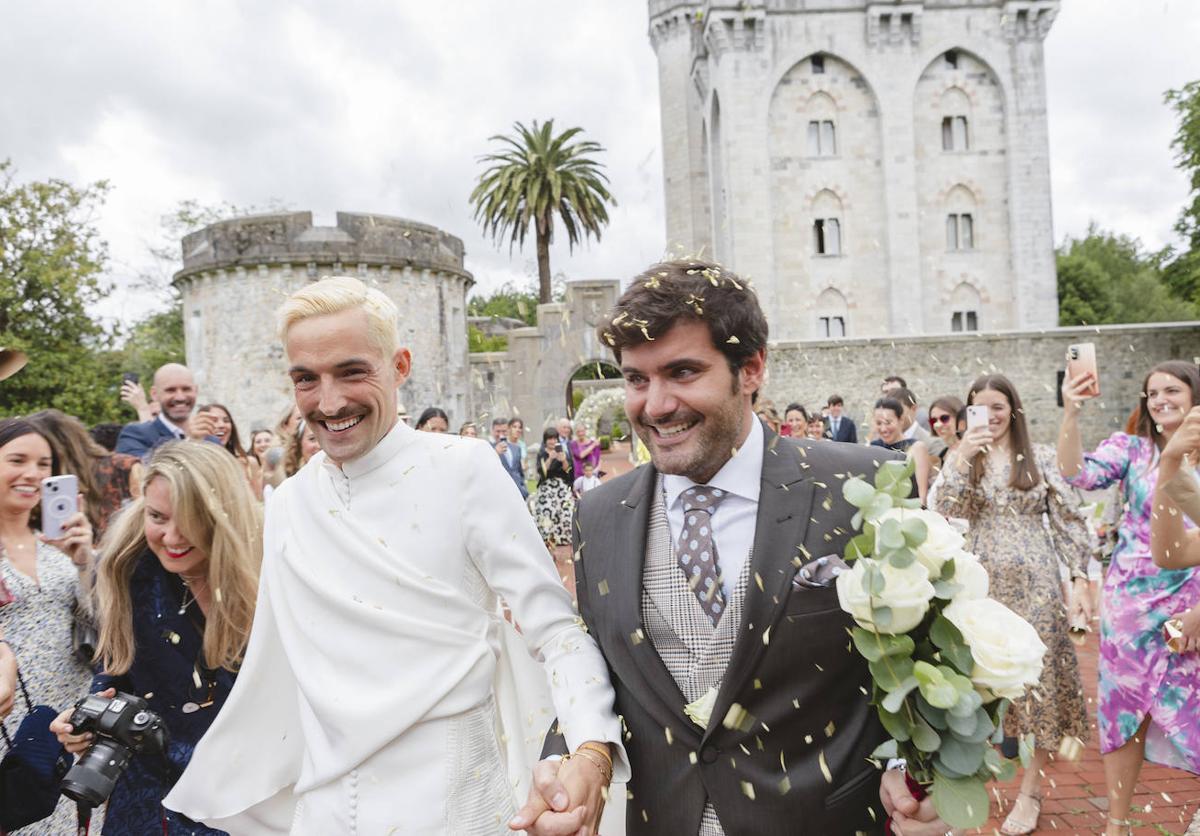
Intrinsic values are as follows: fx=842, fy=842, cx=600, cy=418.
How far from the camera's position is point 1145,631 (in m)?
4.04

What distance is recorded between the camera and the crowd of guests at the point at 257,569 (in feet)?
9.50

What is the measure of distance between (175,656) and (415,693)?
130 centimetres

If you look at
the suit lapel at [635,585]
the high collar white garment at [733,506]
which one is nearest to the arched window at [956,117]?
the high collar white garment at [733,506]

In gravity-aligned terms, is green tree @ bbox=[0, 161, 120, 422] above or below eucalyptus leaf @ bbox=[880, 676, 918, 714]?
above

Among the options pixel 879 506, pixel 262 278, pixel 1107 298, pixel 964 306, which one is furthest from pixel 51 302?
pixel 1107 298

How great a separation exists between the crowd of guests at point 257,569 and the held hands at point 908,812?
2056 mm

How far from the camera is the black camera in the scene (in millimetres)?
2430

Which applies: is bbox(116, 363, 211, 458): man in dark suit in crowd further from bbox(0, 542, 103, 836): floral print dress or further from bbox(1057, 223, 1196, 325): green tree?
bbox(1057, 223, 1196, 325): green tree

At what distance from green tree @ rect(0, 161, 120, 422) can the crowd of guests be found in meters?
19.9

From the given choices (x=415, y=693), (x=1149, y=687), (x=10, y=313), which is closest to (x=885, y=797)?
(x=415, y=693)

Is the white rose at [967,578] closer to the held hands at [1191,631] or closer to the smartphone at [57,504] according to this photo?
the held hands at [1191,631]

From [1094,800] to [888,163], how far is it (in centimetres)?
3456

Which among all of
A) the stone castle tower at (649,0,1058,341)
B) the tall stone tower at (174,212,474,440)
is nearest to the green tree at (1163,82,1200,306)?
the stone castle tower at (649,0,1058,341)

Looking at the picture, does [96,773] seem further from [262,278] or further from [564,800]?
[262,278]
